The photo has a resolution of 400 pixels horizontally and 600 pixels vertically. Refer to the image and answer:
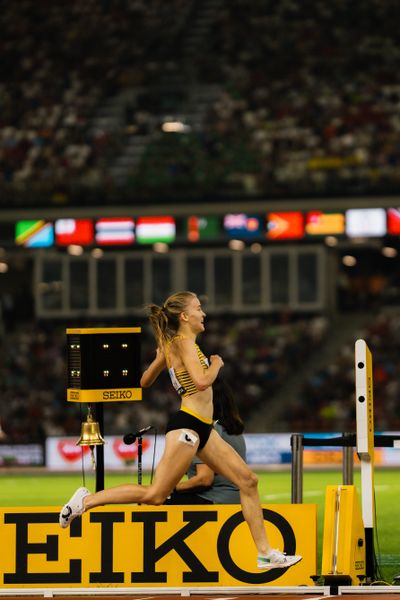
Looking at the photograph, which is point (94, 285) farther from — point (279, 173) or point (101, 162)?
point (279, 173)

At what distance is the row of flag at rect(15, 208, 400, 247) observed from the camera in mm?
38312

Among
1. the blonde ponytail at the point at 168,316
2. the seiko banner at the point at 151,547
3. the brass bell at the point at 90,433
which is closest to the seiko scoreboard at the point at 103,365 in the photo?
the brass bell at the point at 90,433

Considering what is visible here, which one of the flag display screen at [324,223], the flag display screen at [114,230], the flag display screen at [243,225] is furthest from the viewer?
the flag display screen at [114,230]

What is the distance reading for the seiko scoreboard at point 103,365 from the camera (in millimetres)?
11117

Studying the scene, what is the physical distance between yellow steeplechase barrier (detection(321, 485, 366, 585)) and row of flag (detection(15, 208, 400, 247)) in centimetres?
2794

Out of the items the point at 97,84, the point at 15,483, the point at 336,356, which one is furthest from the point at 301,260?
the point at 15,483

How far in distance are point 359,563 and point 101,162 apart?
3302 centimetres

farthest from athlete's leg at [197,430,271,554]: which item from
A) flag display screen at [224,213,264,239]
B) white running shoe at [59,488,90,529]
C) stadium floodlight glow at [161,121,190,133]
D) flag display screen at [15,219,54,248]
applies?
stadium floodlight glow at [161,121,190,133]

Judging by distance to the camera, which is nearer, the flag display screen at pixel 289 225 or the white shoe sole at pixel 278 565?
the white shoe sole at pixel 278 565

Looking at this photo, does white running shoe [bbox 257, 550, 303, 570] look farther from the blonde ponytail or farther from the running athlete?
the blonde ponytail

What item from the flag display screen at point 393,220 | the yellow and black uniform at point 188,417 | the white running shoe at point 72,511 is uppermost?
the flag display screen at point 393,220

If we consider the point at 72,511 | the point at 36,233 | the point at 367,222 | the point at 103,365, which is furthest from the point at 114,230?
the point at 72,511

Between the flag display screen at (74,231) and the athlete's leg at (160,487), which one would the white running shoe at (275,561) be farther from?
the flag display screen at (74,231)

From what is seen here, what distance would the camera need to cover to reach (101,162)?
4288cm
